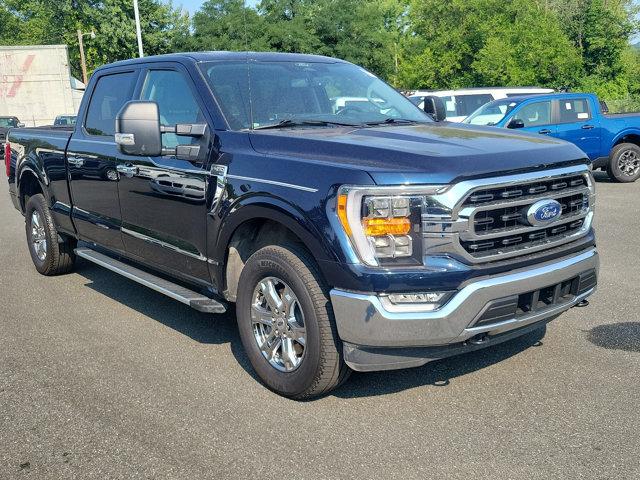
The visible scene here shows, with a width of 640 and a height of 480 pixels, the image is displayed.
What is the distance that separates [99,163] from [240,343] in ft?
6.18

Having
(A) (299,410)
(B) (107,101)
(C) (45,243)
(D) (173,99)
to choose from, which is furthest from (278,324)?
(C) (45,243)

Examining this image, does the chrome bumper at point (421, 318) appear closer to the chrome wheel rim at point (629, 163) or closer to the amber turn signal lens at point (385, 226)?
the amber turn signal lens at point (385, 226)

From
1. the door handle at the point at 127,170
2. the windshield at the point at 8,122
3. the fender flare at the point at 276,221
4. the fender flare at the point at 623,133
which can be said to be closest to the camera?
the fender flare at the point at 276,221

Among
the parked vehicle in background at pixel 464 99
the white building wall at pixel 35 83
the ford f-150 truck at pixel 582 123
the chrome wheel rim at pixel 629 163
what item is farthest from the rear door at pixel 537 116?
the white building wall at pixel 35 83

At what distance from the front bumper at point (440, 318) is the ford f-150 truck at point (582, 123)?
10103mm

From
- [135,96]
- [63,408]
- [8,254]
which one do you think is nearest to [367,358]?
[63,408]

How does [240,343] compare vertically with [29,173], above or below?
below

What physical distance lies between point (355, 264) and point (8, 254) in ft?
20.5

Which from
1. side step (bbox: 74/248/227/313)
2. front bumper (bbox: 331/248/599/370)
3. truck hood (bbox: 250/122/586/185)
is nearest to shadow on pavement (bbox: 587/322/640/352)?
front bumper (bbox: 331/248/599/370)

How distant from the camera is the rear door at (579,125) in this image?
43.5 feet

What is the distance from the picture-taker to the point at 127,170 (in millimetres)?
5043

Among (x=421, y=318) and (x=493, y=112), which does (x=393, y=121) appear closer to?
(x=421, y=318)

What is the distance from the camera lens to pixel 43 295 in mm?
6336

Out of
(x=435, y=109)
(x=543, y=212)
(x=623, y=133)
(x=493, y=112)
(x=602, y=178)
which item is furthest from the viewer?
(x=602, y=178)
